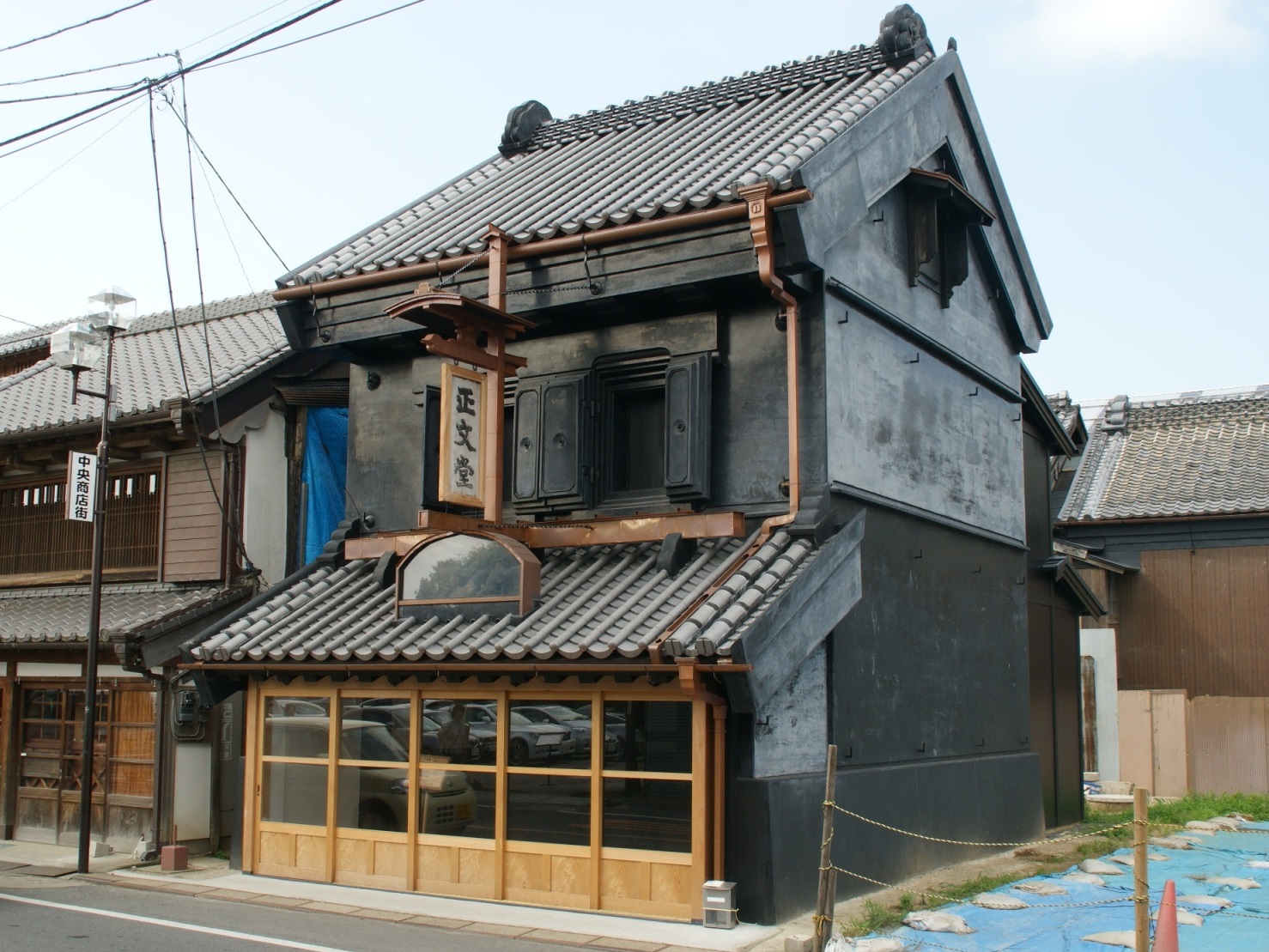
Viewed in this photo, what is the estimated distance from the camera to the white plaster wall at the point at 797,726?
447 inches

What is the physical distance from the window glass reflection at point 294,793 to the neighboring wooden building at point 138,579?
2478 millimetres

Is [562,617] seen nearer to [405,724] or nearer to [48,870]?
[405,724]

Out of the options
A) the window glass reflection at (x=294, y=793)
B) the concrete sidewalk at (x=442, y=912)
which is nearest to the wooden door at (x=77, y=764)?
the concrete sidewalk at (x=442, y=912)

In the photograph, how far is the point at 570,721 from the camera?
1184cm

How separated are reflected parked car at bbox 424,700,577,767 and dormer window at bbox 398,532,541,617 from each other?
1025 millimetres

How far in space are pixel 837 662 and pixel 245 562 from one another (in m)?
8.76

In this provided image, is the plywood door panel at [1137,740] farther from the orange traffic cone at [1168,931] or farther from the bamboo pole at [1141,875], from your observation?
the bamboo pole at [1141,875]

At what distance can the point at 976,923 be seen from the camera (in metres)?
11.2

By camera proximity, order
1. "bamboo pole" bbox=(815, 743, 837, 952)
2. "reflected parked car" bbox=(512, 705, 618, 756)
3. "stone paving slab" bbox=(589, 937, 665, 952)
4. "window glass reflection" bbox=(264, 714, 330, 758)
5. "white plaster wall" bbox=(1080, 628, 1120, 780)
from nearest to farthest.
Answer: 1. "bamboo pole" bbox=(815, 743, 837, 952)
2. "stone paving slab" bbox=(589, 937, 665, 952)
3. "reflected parked car" bbox=(512, 705, 618, 756)
4. "window glass reflection" bbox=(264, 714, 330, 758)
5. "white plaster wall" bbox=(1080, 628, 1120, 780)

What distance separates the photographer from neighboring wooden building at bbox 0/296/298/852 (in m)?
16.0

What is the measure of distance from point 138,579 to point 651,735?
10.1m

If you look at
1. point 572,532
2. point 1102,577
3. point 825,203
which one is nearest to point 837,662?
point 572,532

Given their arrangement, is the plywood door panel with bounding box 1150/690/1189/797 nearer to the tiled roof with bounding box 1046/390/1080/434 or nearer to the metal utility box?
the tiled roof with bounding box 1046/390/1080/434

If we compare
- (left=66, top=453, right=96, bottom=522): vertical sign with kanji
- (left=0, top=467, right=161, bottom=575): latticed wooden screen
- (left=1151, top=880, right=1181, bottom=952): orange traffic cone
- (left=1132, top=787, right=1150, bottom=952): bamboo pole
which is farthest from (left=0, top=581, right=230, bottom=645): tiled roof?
(left=1151, top=880, right=1181, bottom=952): orange traffic cone
